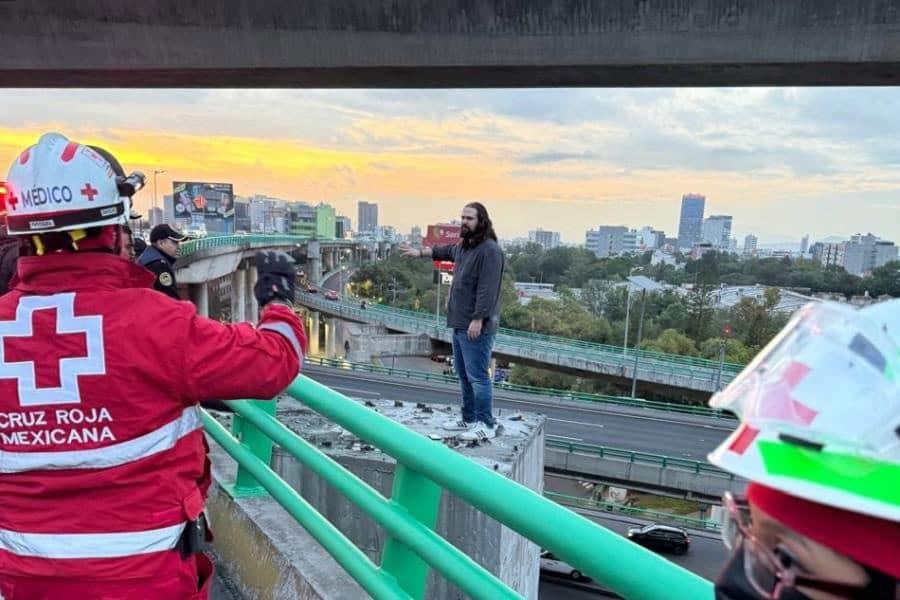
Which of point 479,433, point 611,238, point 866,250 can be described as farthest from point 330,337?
point 611,238

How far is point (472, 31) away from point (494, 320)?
13.7ft

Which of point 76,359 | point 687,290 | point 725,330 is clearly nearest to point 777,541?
point 76,359

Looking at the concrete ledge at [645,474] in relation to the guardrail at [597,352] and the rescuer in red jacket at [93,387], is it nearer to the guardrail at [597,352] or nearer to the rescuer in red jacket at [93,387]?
the guardrail at [597,352]

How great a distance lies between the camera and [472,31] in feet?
24.3

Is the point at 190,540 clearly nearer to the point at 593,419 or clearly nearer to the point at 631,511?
the point at 631,511

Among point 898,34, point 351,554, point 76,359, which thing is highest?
point 898,34

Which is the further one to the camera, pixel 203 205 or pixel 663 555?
pixel 203 205

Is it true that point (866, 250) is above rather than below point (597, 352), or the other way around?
above

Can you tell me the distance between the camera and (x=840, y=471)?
715 mm

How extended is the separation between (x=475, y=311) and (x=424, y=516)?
10.3 feet

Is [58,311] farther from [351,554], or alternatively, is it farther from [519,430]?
[519,430]

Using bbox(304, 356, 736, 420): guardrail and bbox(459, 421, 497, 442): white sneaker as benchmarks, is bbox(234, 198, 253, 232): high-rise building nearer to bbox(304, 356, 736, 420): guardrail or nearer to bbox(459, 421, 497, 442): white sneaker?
bbox(304, 356, 736, 420): guardrail

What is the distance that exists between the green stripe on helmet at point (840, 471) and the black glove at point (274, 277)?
174cm

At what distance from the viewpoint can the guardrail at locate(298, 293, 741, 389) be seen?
35.9m
